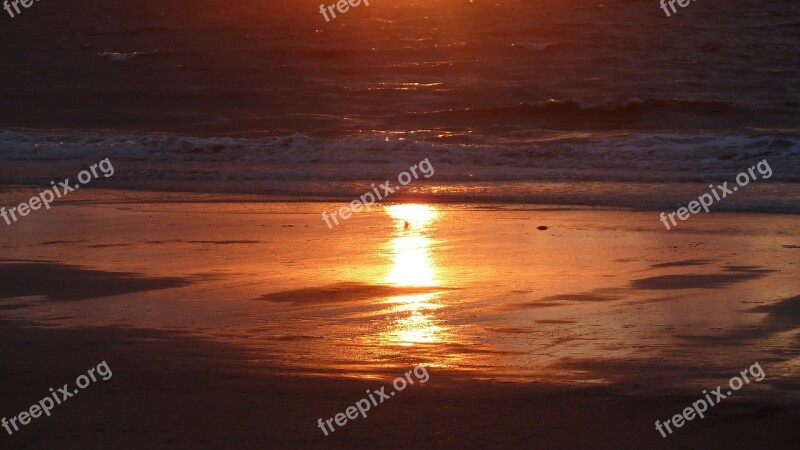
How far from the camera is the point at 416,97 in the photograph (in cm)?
2406

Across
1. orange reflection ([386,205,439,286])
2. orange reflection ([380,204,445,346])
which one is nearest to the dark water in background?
orange reflection ([386,205,439,286])

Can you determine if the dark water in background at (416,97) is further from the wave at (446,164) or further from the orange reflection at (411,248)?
the orange reflection at (411,248)

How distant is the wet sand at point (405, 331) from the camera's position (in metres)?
3.87

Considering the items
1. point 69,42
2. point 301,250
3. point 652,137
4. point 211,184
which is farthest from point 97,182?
point 69,42

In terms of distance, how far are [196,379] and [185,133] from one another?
17.3m

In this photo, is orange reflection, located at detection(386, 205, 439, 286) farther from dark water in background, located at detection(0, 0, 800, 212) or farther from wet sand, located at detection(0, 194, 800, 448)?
dark water in background, located at detection(0, 0, 800, 212)

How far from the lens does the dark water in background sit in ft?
48.6

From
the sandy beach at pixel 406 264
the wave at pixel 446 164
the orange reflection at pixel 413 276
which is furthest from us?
the wave at pixel 446 164

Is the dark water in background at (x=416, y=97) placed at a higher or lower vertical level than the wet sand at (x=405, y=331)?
higher

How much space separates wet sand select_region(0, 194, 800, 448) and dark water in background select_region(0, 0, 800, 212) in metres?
3.68

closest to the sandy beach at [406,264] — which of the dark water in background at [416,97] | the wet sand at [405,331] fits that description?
the wet sand at [405,331]

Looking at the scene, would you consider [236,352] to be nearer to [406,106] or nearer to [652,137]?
[652,137]

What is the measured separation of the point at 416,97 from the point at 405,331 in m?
19.0

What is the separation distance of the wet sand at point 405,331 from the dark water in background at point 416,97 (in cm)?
368
